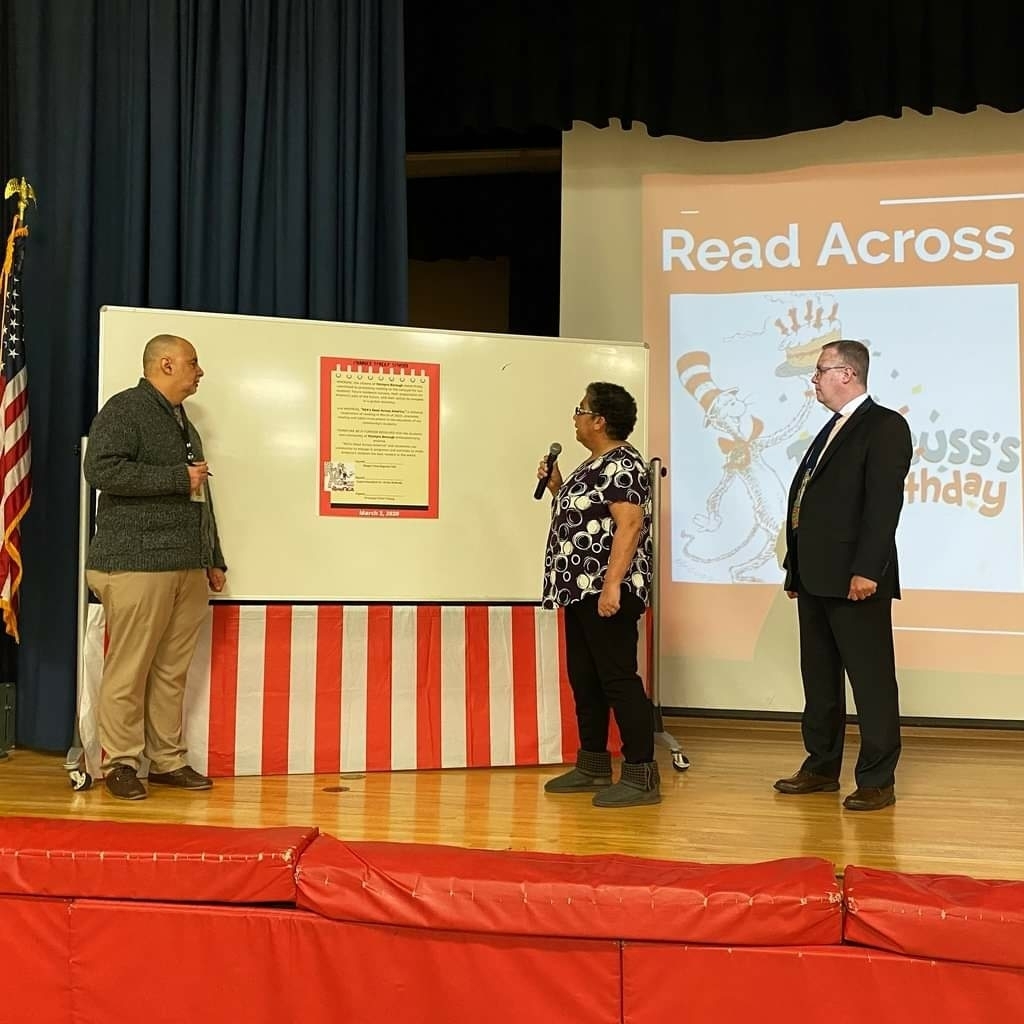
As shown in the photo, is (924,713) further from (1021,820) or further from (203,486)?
(203,486)

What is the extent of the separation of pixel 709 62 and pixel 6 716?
12.3 feet

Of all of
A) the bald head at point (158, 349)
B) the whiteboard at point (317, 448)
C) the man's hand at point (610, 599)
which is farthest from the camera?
the whiteboard at point (317, 448)

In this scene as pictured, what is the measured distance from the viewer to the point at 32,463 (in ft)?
14.0

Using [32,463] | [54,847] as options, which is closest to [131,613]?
[32,463]

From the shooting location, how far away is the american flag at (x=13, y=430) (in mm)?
3936

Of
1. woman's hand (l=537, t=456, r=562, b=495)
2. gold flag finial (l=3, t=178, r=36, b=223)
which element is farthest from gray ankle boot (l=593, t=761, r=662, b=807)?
gold flag finial (l=3, t=178, r=36, b=223)

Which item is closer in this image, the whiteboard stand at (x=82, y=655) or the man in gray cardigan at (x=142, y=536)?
the man in gray cardigan at (x=142, y=536)

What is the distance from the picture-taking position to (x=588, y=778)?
11.5 ft

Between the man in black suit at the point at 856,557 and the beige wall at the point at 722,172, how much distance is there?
135 centimetres

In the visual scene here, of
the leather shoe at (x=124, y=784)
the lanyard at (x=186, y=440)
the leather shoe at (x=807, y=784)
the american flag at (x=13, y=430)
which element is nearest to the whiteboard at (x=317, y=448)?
the lanyard at (x=186, y=440)

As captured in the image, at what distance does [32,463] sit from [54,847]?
2890 mm

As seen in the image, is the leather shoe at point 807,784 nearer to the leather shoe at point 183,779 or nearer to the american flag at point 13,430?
the leather shoe at point 183,779

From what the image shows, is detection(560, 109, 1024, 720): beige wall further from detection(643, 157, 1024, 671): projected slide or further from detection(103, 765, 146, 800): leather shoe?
detection(103, 765, 146, 800): leather shoe

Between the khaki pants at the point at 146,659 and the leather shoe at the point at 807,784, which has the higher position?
the khaki pants at the point at 146,659
